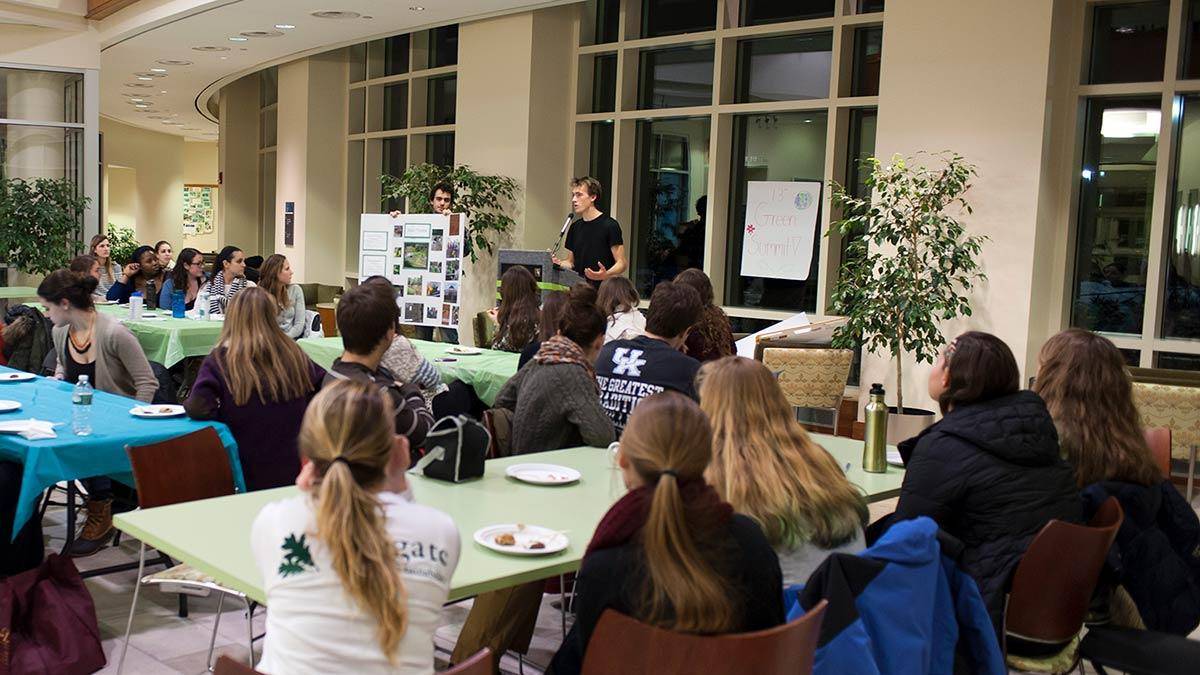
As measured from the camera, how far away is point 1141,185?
7621mm

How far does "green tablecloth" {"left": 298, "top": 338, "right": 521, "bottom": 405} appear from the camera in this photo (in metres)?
6.31

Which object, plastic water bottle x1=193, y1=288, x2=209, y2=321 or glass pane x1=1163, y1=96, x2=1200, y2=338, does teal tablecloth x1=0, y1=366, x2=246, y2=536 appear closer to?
plastic water bottle x1=193, y1=288, x2=209, y2=321

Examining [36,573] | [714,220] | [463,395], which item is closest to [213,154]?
[714,220]

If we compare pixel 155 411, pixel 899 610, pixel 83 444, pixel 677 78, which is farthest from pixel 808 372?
pixel 899 610

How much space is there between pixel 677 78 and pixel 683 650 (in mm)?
8655

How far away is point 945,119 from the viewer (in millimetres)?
7559

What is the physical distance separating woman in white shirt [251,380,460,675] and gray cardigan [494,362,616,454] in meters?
1.96

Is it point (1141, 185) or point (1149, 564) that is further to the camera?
point (1141, 185)

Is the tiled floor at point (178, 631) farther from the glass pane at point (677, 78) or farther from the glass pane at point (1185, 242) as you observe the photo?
the glass pane at point (677, 78)

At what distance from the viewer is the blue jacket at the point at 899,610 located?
2430mm

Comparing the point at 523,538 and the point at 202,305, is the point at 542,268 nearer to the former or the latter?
the point at 202,305

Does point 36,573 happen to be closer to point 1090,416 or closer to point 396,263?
point 1090,416

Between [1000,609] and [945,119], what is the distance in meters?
5.03

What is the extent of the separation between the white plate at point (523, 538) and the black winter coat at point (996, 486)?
3.59 feet
